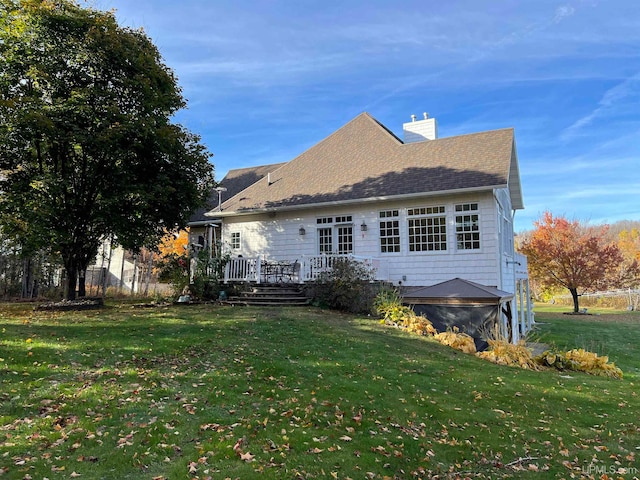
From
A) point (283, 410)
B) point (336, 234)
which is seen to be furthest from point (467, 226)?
point (283, 410)

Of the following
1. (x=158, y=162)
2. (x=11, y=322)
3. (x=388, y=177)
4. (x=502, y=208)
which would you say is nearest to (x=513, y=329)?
(x=502, y=208)

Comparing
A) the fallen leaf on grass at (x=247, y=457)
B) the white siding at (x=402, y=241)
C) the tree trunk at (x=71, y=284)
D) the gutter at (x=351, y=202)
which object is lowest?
the fallen leaf on grass at (x=247, y=457)

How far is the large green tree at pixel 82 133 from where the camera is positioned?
10.4m

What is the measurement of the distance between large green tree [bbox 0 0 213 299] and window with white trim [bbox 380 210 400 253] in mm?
6654

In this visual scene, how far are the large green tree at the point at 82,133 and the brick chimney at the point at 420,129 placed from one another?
10.3m

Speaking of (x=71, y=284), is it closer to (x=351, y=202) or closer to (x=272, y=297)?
(x=272, y=297)

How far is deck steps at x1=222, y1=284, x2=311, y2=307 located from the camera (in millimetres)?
13742

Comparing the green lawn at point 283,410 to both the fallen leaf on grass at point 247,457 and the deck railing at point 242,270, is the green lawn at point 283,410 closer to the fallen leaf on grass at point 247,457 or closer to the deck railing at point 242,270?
the fallen leaf on grass at point 247,457

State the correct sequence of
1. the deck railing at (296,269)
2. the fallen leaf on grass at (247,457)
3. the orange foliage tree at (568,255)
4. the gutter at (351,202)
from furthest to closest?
the orange foliage tree at (568,255) < the deck railing at (296,269) < the gutter at (351,202) < the fallen leaf on grass at (247,457)

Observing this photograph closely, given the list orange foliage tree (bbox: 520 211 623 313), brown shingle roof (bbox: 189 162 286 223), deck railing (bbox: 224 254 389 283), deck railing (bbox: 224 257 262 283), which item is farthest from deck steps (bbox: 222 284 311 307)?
orange foliage tree (bbox: 520 211 623 313)

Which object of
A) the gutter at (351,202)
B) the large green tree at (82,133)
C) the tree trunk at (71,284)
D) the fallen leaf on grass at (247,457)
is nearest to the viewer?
the fallen leaf on grass at (247,457)

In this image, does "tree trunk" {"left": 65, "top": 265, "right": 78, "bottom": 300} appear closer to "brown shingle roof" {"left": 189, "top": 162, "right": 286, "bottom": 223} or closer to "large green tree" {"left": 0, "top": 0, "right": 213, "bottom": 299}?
"large green tree" {"left": 0, "top": 0, "right": 213, "bottom": 299}

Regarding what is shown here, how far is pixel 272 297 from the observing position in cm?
1410

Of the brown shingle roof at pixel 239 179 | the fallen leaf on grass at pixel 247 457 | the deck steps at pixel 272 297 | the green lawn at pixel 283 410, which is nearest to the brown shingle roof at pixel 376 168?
the deck steps at pixel 272 297
